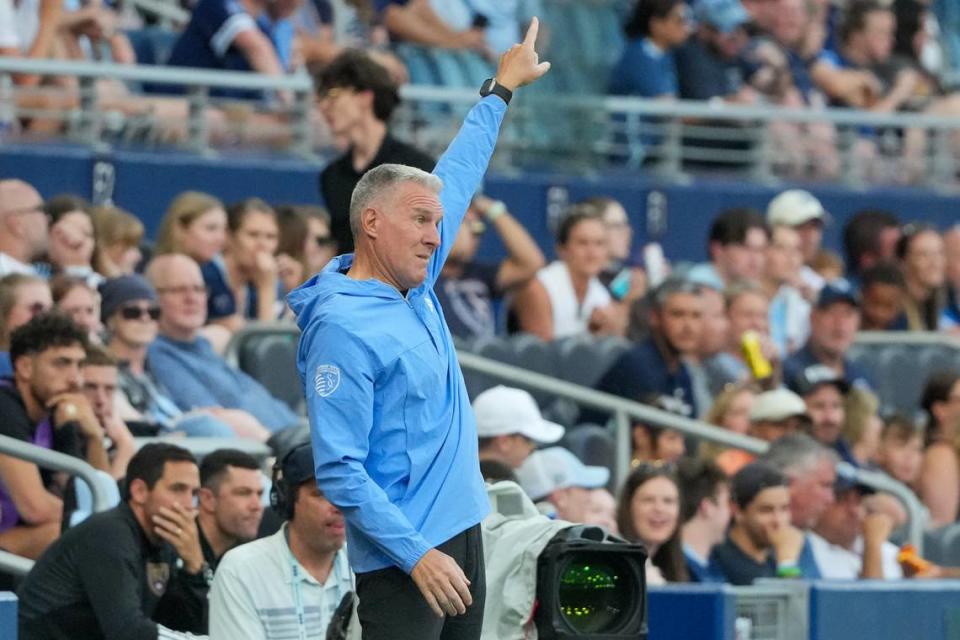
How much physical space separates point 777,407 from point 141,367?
2.95m

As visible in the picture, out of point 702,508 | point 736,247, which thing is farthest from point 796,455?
point 736,247

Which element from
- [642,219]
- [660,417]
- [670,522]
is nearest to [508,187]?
[642,219]

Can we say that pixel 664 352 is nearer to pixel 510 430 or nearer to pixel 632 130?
pixel 510 430

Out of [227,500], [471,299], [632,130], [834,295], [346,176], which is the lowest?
[227,500]

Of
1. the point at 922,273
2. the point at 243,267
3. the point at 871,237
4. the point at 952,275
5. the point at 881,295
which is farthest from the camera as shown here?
the point at 952,275

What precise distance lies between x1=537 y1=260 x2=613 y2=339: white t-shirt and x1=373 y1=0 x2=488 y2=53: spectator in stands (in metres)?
2.61

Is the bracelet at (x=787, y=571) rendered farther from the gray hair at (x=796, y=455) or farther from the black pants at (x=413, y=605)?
the black pants at (x=413, y=605)

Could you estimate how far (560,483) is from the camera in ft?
28.5

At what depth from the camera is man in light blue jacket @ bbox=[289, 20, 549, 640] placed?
5.34m

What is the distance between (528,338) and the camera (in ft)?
36.1

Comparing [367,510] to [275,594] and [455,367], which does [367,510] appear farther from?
[275,594]

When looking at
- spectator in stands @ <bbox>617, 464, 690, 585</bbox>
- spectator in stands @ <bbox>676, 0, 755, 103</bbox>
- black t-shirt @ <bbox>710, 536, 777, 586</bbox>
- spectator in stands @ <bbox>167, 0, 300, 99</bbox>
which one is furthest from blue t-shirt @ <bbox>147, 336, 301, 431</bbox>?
spectator in stands @ <bbox>676, 0, 755, 103</bbox>

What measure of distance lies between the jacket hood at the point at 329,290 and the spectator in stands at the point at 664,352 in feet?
16.7

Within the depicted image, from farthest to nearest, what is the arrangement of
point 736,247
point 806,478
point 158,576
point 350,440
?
point 736,247
point 806,478
point 158,576
point 350,440
